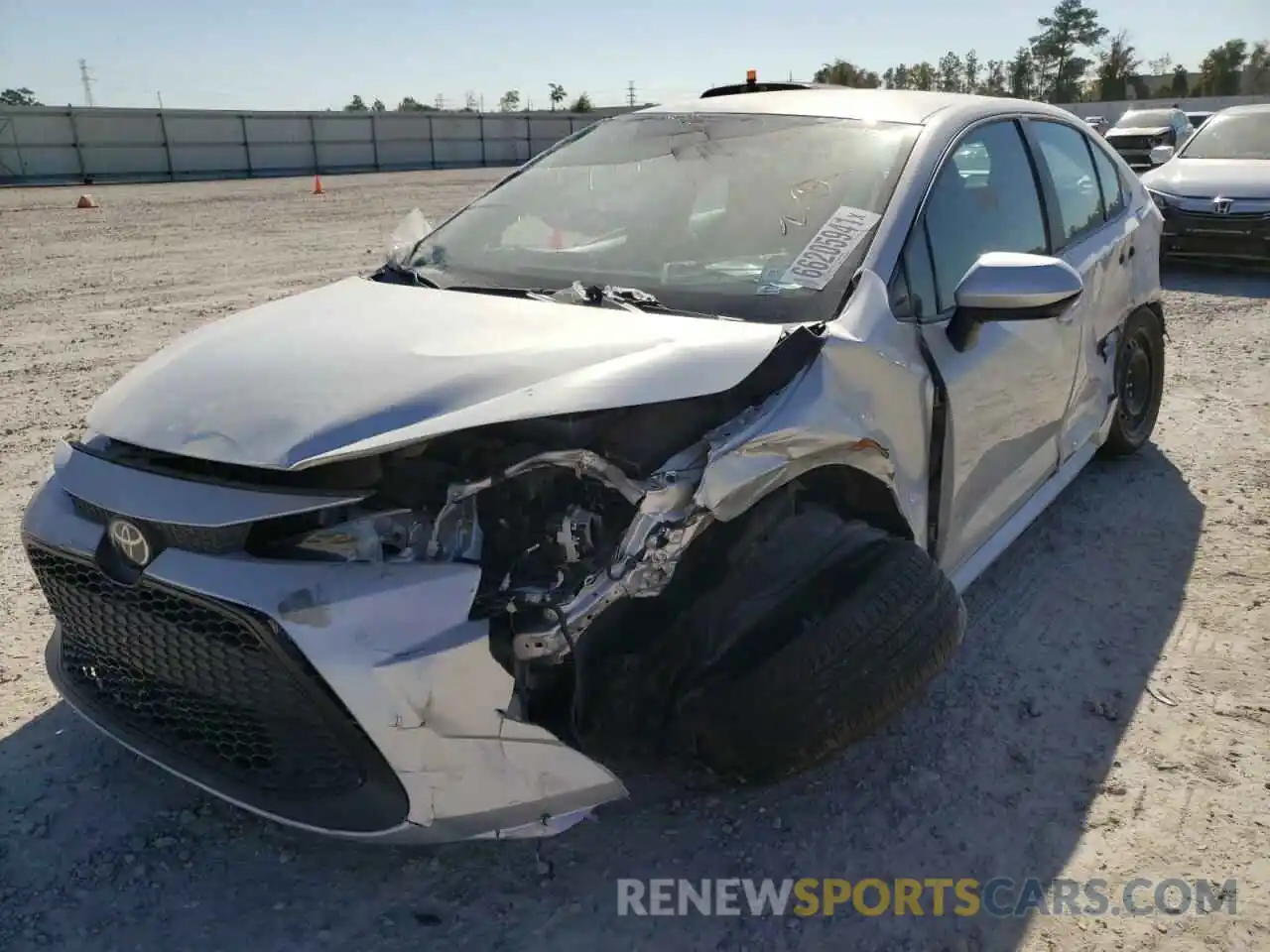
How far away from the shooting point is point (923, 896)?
221cm

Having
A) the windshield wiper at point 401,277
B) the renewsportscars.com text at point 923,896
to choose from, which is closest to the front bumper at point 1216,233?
the windshield wiper at point 401,277

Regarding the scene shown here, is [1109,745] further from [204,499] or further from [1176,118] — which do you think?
[1176,118]

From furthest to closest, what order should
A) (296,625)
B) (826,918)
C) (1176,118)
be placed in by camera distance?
(1176,118) → (826,918) → (296,625)

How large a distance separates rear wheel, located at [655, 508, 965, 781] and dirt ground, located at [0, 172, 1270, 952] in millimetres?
313

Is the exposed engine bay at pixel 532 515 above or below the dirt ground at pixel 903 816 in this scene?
above

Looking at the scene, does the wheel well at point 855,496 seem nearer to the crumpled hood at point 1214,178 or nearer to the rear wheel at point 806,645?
the rear wheel at point 806,645

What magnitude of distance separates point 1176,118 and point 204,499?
62.7 feet

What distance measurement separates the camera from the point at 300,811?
6.61 ft

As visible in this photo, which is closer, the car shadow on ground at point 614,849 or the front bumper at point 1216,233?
the car shadow on ground at point 614,849

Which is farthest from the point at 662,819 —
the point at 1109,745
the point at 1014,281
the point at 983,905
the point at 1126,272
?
the point at 1126,272

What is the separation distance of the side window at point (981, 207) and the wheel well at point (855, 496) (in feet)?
1.95

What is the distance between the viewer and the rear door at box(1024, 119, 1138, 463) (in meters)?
3.63

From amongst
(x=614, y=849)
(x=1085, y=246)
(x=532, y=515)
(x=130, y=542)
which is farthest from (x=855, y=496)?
(x=1085, y=246)

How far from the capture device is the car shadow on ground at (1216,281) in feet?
29.2
